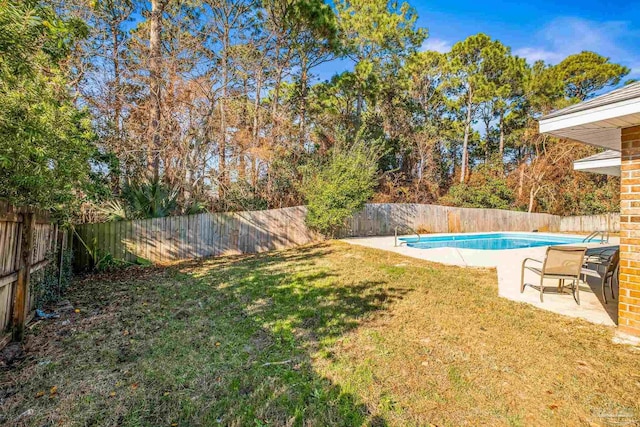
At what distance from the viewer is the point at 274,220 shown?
1088cm

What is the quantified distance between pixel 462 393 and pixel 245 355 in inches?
77.7

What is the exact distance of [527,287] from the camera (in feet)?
17.9

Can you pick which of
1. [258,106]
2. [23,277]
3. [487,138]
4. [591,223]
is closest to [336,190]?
[258,106]

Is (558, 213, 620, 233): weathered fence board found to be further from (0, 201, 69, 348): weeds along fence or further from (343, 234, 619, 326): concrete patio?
(0, 201, 69, 348): weeds along fence

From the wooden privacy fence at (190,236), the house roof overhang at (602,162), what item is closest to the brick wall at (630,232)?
the house roof overhang at (602,162)

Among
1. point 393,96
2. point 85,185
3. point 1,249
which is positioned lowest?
point 1,249

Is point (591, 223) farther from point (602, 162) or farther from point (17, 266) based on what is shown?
point (17, 266)

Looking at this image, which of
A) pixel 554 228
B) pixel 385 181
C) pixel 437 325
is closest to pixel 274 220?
pixel 437 325

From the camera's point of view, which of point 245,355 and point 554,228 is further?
point 554,228

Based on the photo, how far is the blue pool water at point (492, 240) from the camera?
13765mm

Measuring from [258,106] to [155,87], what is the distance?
13.8ft

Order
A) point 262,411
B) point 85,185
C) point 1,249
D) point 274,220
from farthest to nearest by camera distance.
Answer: point 274,220 → point 85,185 → point 1,249 → point 262,411

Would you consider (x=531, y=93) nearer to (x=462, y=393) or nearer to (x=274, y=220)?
(x=274, y=220)

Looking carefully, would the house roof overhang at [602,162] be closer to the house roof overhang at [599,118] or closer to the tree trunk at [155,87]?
the house roof overhang at [599,118]
